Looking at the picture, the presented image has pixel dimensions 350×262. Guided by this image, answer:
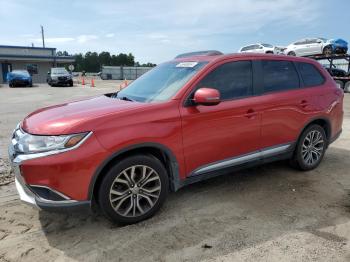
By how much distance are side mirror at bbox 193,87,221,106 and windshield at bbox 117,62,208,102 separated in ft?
0.97

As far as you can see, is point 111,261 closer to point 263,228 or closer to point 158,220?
point 158,220

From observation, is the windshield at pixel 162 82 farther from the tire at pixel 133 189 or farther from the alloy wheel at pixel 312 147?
→ the alloy wheel at pixel 312 147

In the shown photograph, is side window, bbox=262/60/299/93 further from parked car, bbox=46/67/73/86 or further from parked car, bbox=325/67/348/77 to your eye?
parked car, bbox=46/67/73/86

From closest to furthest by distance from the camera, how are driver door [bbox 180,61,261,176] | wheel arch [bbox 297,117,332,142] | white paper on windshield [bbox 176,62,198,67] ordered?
driver door [bbox 180,61,261,176], white paper on windshield [bbox 176,62,198,67], wheel arch [bbox 297,117,332,142]

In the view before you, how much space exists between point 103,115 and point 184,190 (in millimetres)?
1752

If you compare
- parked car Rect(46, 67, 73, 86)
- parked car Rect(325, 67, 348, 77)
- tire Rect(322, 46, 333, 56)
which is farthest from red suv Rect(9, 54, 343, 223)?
parked car Rect(46, 67, 73, 86)

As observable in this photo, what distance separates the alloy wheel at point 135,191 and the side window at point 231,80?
47.1 inches

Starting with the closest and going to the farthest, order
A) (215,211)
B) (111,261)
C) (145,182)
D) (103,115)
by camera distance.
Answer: (111,261), (103,115), (145,182), (215,211)

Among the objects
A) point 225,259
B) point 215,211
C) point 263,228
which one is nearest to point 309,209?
point 263,228

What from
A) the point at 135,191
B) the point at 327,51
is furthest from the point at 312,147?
the point at 327,51

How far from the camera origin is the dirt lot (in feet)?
10.2

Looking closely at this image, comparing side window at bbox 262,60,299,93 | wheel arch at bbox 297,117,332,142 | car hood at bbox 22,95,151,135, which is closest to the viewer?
car hood at bbox 22,95,151,135

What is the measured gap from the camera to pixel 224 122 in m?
4.07

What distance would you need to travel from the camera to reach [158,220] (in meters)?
3.75
